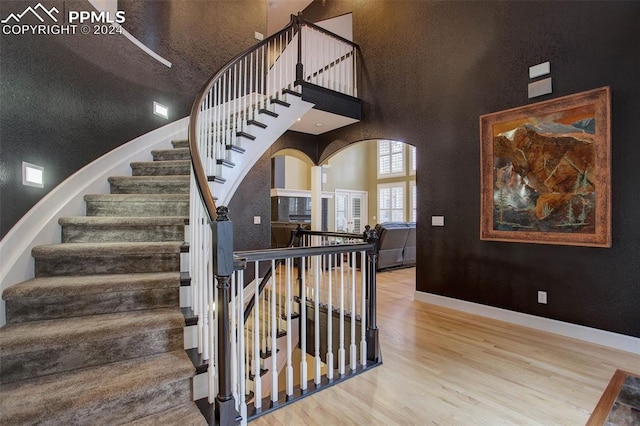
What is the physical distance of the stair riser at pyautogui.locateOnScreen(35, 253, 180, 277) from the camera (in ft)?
6.68

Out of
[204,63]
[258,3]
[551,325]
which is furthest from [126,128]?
[551,325]

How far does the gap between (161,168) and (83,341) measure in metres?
2.10

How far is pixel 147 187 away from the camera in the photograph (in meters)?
3.02

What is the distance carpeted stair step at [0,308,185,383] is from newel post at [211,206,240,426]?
1.56 feet

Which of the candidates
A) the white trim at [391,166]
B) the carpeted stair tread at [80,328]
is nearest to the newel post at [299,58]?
the carpeted stair tread at [80,328]

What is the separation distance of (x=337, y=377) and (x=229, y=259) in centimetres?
134

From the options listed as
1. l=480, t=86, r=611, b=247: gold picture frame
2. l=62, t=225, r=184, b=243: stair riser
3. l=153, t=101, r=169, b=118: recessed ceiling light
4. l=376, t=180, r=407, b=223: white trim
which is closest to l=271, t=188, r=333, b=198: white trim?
l=376, t=180, r=407, b=223: white trim

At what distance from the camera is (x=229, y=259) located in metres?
1.54

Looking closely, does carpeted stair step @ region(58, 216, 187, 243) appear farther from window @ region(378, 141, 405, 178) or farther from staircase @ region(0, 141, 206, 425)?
window @ region(378, 141, 405, 178)

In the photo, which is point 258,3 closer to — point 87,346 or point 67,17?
point 67,17

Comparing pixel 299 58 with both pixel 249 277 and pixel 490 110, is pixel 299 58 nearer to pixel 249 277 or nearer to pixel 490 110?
pixel 490 110

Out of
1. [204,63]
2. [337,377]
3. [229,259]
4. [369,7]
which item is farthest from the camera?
[369,7]

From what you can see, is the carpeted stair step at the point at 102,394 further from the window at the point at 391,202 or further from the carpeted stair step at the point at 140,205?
the window at the point at 391,202

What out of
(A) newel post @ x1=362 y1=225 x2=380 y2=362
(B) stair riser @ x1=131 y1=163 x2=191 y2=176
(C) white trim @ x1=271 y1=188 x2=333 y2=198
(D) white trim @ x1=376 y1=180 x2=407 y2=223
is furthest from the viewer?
(D) white trim @ x1=376 y1=180 x2=407 y2=223
